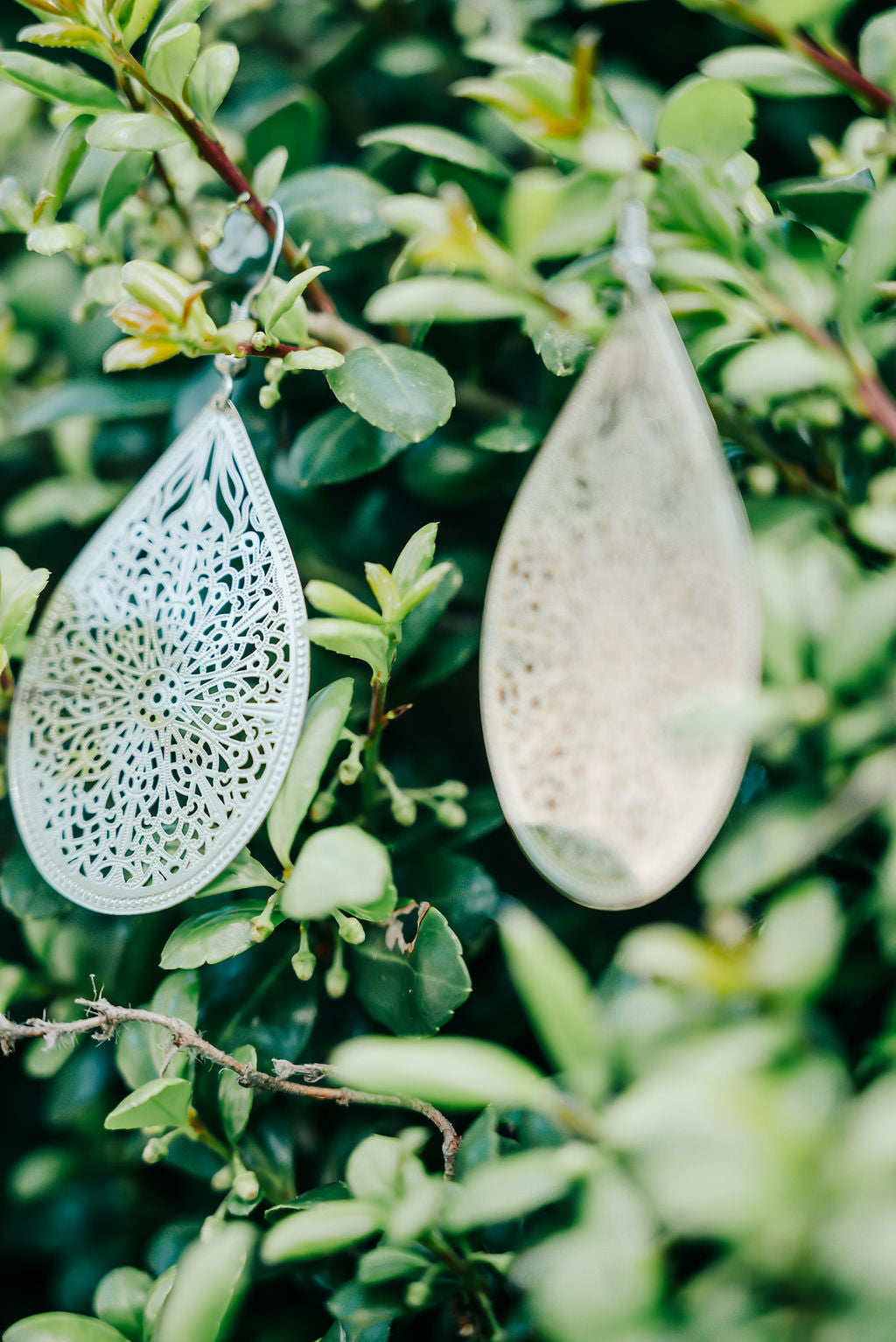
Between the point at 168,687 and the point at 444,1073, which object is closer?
the point at 444,1073

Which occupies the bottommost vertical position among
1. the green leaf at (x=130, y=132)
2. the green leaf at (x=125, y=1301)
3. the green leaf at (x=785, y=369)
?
the green leaf at (x=125, y=1301)

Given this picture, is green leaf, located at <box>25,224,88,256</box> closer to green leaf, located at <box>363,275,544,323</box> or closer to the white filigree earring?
the white filigree earring

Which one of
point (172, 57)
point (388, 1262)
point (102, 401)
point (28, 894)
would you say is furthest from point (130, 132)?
point (388, 1262)

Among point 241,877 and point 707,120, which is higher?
point 707,120

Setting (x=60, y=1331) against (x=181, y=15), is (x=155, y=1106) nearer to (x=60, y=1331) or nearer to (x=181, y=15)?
(x=60, y=1331)

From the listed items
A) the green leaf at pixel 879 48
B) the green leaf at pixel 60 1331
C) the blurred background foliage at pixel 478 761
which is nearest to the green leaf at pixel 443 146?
the blurred background foliage at pixel 478 761

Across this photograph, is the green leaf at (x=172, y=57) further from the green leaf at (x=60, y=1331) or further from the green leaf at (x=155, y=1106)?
the green leaf at (x=60, y=1331)

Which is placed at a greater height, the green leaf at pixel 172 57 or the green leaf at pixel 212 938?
the green leaf at pixel 172 57
